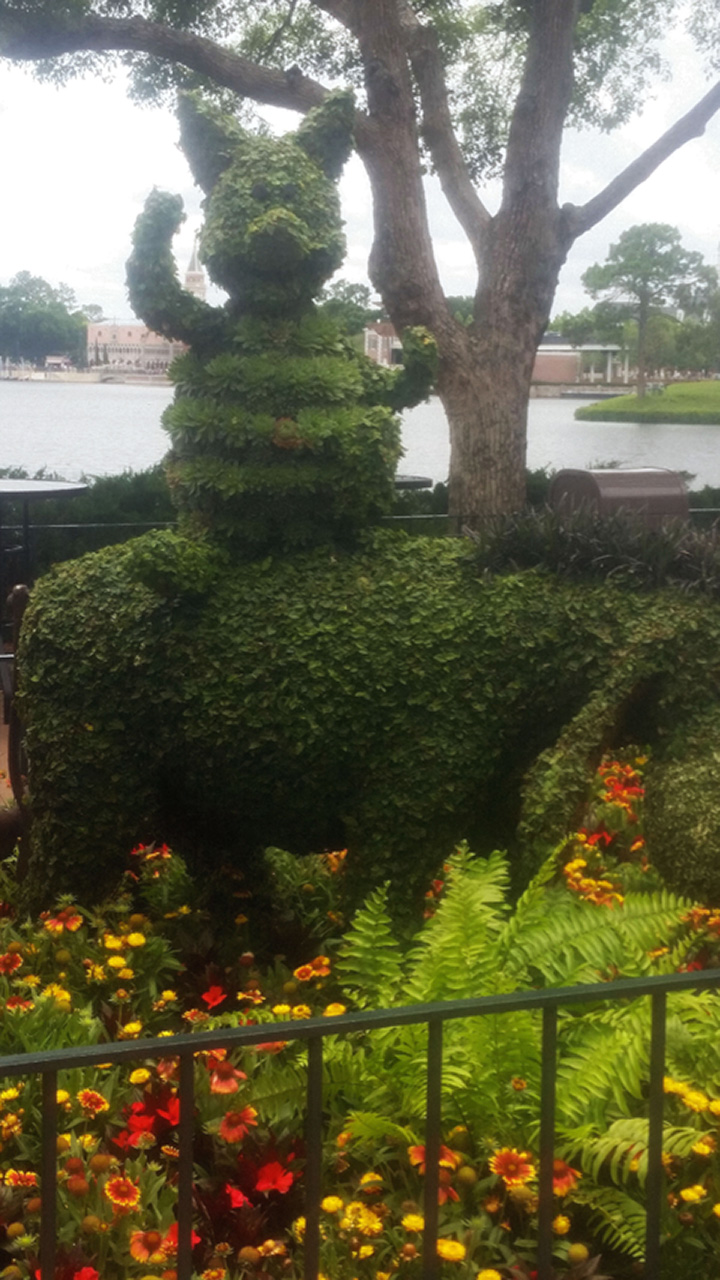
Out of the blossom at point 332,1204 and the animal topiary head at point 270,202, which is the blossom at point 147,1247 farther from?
the animal topiary head at point 270,202

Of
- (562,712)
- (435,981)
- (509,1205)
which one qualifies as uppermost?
(562,712)

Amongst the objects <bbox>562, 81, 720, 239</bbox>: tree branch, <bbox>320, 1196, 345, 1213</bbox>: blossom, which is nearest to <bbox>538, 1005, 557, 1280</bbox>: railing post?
<bbox>320, 1196, 345, 1213</bbox>: blossom

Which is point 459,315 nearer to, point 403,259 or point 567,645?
point 403,259

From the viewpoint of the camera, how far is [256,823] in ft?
12.2

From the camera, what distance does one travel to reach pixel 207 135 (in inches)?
153

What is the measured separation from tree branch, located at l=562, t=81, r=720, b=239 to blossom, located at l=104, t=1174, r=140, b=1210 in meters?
8.55

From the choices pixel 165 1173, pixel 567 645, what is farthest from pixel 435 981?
pixel 567 645

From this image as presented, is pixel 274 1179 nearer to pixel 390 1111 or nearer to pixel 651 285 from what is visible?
pixel 390 1111

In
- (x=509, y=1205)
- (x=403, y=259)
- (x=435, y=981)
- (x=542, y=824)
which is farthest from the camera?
(x=403, y=259)

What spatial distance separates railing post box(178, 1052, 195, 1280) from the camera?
1844 mm

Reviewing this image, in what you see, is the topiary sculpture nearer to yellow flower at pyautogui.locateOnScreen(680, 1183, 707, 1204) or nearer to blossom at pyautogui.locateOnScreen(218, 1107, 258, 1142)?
blossom at pyautogui.locateOnScreen(218, 1107, 258, 1142)

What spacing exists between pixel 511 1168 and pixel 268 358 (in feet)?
7.97

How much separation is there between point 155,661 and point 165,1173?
1.43m

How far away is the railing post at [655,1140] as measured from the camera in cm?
207
